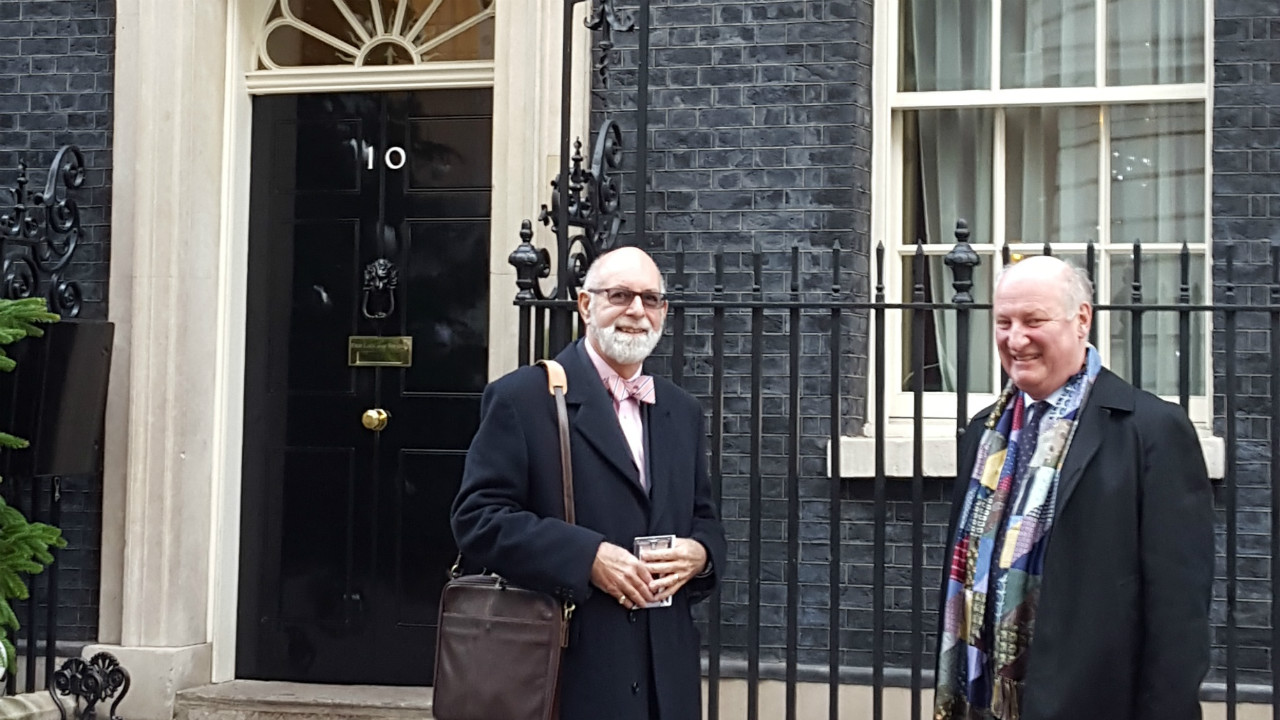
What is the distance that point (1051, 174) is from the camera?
22.8 ft

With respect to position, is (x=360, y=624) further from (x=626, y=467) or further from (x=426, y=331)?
(x=626, y=467)

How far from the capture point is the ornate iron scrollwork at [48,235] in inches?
275

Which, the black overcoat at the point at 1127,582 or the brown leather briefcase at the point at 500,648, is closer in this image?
the black overcoat at the point at 1127,582

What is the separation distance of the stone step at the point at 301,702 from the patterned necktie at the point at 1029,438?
3.79 metres

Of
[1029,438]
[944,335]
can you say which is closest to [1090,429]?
[1029,438]

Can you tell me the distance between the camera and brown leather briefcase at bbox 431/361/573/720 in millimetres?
3930

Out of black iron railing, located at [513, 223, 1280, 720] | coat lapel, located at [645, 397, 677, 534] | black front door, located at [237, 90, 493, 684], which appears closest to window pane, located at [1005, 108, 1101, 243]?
black iron railing, located at [513, 223, 1280, 720]

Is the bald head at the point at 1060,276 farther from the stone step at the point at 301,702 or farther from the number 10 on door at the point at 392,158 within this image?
the number 10 on door at the point at 392,158

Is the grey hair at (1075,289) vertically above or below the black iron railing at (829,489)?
above

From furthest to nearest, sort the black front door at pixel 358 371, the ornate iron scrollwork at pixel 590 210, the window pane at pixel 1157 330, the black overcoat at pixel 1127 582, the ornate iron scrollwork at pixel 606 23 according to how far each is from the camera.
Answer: the black front door at pixel 358 371 → the window pane at pixel 1157 330 → the ornate iron scrollwork at pixel 606 23 → the ornate iron scrollwork at pixel 590 210 → the black overcoat at pixel 1127 582

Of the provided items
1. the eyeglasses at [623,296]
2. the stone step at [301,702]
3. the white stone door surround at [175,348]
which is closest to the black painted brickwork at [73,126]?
the white stone door surround at [175,348]

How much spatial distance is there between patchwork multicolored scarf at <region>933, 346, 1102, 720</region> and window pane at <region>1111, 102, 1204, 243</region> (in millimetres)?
3322

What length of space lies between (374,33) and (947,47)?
8.52 ft

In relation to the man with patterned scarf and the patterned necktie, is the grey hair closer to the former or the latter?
the man with patterned scarf
